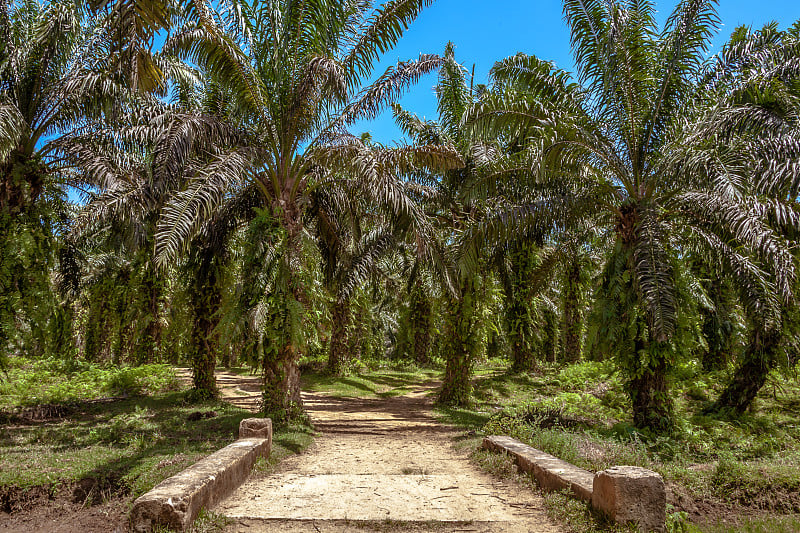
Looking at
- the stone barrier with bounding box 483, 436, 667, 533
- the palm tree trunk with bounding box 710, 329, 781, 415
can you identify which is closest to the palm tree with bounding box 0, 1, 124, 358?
the stone barrier with bounding box 483, 436, 667, 533

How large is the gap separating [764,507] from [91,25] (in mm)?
14963

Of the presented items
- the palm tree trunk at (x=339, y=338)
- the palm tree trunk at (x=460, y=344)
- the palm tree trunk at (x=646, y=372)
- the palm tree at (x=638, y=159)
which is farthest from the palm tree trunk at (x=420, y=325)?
the palm tree trunk at (x=646, y=372)

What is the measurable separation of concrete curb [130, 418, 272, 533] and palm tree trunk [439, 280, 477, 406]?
7.95 meters

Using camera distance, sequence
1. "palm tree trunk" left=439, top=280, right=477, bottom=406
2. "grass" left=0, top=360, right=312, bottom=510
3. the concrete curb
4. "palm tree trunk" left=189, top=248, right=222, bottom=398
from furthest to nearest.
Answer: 1. "palm tree trunk" left=439, top=280, right=477, bottom=406
2. "palm tree trunk" left=189, top=248, right=222, bottom=398
3. "grass" left=0, top=360, right=312, bottom=510
4. the concrete curb

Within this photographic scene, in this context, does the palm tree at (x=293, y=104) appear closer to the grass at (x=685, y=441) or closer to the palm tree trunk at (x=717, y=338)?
the grass at (x=685, y=441)

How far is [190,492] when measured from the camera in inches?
176

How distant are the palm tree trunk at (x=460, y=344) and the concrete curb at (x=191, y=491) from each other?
7954 mm

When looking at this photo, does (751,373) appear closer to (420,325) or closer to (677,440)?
(677,440)

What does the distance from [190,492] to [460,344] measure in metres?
10.1

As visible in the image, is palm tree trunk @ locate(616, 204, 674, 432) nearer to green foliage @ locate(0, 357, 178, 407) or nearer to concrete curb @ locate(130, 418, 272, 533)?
concrete curb @ locate(130, 418, 272, 533)

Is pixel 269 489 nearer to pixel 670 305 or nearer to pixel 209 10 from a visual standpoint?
pixel 670 305

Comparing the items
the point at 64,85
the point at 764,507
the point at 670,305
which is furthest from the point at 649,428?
the point at 64,85

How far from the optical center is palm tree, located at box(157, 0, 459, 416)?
9.88m

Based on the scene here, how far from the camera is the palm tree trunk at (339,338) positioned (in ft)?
65.2
